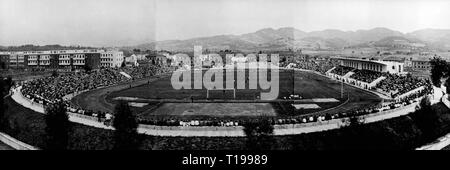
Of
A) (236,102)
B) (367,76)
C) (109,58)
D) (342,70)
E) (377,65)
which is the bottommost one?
(236,102)

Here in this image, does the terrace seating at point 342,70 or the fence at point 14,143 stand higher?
the terrace seating at point 342,70

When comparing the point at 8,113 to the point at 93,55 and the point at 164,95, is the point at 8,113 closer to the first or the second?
the point at 164,95

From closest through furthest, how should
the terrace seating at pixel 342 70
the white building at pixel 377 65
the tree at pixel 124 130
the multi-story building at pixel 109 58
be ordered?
the tree at pixel 124 130
the white building at pixel 377 65
the terrace seating at pixel 342 70
the multi-story building at pixel 109 58

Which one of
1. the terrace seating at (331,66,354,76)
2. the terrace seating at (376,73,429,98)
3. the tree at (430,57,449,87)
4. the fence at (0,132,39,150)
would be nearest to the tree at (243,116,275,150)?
the fence at (0,132,39,150)

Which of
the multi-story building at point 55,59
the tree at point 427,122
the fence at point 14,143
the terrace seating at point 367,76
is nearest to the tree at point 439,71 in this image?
the terrace seating at point 367,76

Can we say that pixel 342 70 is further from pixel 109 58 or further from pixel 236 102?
pixel 109 58

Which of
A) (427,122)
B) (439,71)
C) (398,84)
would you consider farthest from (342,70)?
(427,122)

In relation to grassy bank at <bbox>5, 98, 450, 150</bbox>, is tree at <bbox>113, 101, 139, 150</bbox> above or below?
above

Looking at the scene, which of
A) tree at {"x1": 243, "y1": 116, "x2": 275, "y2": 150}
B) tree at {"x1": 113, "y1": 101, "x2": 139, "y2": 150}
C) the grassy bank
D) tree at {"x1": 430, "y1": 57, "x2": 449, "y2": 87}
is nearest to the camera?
tree at {"x1": 113, "y1": 101, "x2": 139, "y2": 150}

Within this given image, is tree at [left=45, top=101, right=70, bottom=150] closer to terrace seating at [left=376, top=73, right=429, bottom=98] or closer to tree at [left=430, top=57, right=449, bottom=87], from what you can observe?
terrace seating at [left=376, top=73, right=429, bottom=98]

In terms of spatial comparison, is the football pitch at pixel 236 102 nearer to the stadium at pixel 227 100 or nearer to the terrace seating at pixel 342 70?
the stadium at pixel 227 100
